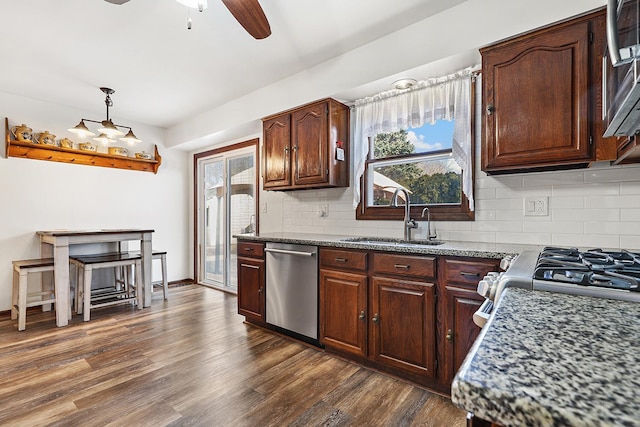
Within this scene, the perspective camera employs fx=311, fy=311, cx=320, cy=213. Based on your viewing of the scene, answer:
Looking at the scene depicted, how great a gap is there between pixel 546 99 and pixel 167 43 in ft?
9.13

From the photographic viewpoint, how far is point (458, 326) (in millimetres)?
1839

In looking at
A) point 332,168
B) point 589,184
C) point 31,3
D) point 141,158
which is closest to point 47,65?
point 31,3

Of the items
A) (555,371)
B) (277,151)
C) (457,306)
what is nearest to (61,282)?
(277,151)

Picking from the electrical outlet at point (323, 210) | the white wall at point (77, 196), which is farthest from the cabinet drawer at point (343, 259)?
the white wall at point (77, 196)

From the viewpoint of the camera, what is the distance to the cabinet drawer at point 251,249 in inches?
117

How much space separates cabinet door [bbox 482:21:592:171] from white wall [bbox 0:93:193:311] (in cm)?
458

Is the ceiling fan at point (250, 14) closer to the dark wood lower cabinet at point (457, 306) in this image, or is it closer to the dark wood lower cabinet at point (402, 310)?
the dark wood lower cabinet at point (402, 310)

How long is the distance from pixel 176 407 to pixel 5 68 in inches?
138

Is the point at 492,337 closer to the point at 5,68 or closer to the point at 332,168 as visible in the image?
the point at 332,168

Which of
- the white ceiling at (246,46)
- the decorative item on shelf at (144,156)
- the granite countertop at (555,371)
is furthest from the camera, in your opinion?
the decorative item on shelf at (144,156)

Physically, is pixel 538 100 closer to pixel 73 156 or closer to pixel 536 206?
pixel 536 206

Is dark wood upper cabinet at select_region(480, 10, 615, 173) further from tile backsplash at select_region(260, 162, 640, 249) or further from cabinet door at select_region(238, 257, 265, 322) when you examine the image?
cabinet door at select_region(238, 257, 265, 322)

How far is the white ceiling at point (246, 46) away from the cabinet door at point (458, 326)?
1.61m

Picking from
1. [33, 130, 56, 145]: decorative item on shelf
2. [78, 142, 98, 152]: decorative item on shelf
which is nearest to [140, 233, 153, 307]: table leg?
→ [78, 142, 98, 152]: decorative item on shelf
